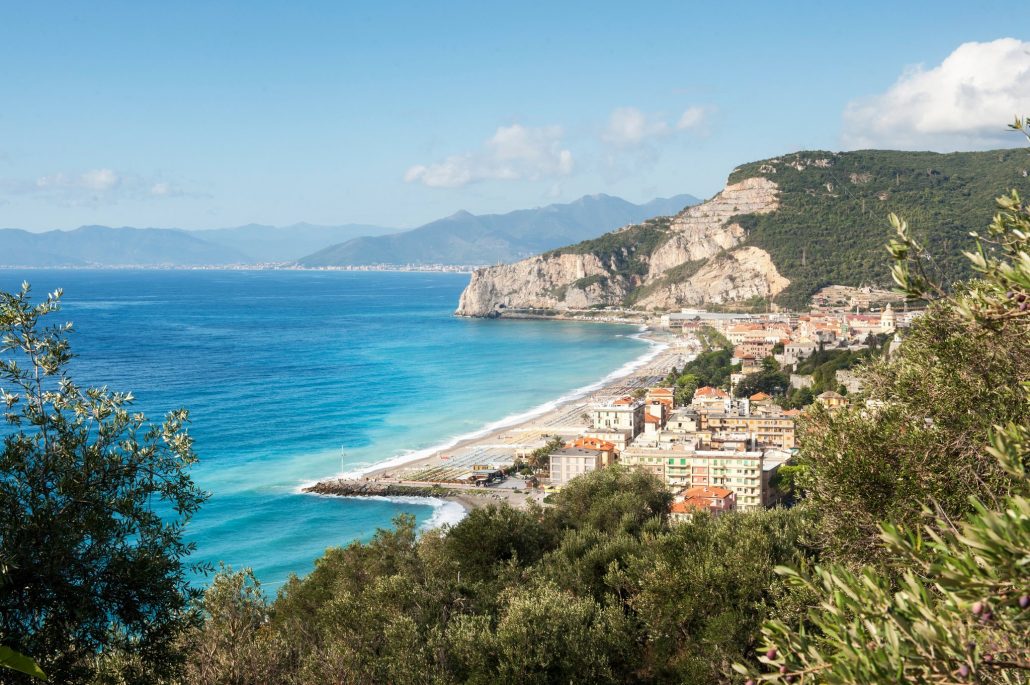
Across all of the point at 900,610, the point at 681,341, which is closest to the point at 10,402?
the point at 900,610

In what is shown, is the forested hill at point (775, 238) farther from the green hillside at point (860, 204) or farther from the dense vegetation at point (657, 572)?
the dense vegetation at point (657, 572)

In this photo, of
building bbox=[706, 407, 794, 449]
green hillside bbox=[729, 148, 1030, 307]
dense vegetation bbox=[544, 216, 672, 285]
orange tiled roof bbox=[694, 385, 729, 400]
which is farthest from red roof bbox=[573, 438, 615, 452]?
dense vegetation bbox=[544, 216, 672, 285]

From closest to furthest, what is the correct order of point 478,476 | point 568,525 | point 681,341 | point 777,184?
point 568,525 < point 478,476 < point 681,341 < point 777,184

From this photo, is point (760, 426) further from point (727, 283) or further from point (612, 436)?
point (727, 283)

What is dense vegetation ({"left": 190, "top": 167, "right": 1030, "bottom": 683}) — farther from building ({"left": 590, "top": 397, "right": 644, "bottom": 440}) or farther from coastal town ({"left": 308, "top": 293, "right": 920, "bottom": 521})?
building ({"left": 590, "top": 397, "right": 644, "bottom": 440})

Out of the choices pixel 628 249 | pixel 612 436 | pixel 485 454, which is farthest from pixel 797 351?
pixel 628 249

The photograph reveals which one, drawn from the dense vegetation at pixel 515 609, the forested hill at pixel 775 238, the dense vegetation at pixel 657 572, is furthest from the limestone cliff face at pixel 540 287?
the dense vegetation at pixel 657 572

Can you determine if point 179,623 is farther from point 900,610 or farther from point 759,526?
point 759,526
